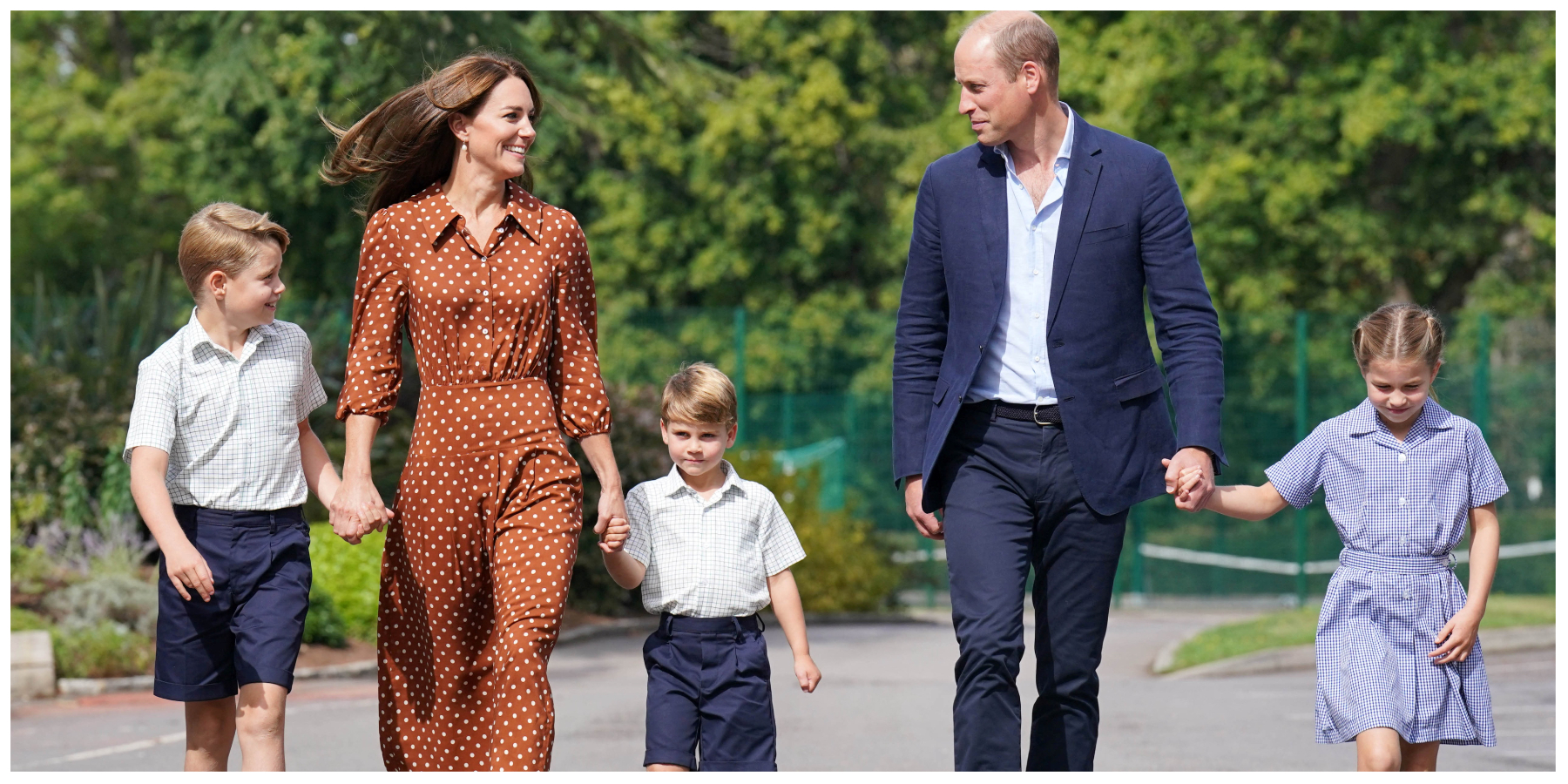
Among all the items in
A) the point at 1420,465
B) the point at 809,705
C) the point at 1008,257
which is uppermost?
the point at 1008,257

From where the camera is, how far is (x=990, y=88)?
4.54m

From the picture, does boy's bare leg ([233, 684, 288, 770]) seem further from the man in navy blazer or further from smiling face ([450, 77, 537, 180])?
the man in navy blazer

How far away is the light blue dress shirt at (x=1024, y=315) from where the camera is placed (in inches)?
181

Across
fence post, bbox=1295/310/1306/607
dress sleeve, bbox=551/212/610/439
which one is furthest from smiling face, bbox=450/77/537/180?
fence post, bbox=1295/310/1306/607

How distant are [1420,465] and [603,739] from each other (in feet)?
14.8

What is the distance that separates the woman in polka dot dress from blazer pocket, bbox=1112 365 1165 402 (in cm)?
130

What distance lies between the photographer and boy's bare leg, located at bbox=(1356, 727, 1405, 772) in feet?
15.0

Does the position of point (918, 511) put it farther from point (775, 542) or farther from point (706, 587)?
point (706, 587)

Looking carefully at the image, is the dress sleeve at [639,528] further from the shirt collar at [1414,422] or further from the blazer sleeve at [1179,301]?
the shirt collar at [1414,422]

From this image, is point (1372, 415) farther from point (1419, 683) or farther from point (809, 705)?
point (809, 705)

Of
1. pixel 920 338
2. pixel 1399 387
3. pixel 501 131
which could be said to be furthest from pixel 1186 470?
pixel 501 131
